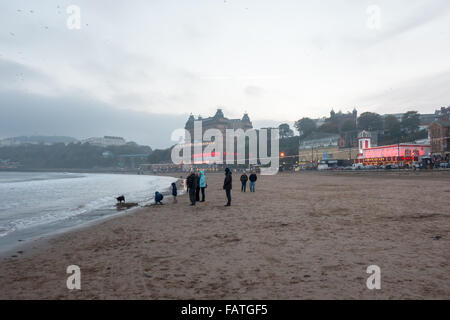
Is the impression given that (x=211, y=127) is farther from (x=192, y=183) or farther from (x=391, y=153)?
(x=192, y=183)

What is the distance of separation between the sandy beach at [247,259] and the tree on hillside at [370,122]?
107849 mm

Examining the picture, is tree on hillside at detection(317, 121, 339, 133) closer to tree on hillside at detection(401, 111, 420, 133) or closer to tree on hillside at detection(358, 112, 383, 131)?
tree on hillside at detection(358, 112, 383, 131)

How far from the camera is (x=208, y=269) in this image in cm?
554

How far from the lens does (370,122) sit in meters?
107

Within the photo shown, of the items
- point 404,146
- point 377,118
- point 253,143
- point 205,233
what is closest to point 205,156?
point 253,143

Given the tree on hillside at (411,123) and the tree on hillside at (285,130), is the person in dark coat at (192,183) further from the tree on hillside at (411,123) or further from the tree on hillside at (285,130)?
the tree on hillside at (285,130)

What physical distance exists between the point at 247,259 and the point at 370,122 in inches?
4588

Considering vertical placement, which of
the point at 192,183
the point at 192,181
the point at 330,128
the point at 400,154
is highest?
the point at 330,128

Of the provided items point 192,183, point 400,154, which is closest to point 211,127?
point 400,154

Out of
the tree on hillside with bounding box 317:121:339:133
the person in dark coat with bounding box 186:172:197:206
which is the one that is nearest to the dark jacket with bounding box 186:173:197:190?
the person in dark coat with bounding box 186:172:197:206

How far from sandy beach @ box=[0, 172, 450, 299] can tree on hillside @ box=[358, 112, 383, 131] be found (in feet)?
354

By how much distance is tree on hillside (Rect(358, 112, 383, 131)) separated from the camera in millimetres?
105500

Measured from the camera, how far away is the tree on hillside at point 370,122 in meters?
106

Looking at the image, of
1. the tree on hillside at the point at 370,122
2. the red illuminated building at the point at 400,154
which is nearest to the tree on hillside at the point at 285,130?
the tree on hillside at the point at 370,122
